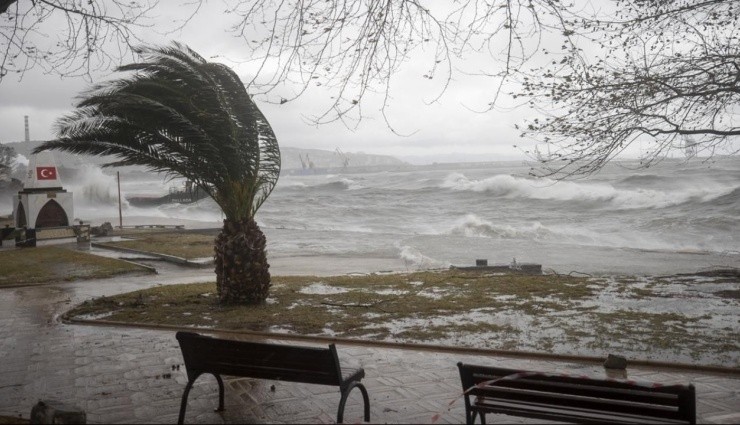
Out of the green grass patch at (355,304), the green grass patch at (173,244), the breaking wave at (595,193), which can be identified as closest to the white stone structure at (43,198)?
the green grass patch at (173,244)

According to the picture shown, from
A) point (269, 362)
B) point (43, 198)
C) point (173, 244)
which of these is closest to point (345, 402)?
point (269, 362)

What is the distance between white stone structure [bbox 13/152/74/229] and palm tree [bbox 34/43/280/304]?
14160 millimetres

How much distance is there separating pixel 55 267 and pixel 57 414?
1402cm

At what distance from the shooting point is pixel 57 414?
12.5ft

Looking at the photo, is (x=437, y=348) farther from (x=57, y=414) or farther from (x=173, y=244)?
(x=173, y=244)

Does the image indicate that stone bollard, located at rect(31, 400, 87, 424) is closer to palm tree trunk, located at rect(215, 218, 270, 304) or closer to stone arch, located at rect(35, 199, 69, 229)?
palm tree trunk, located at rect(215, 218, 270, 304)

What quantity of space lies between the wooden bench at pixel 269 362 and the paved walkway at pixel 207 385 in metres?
0.41

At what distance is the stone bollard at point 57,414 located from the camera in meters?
3.80

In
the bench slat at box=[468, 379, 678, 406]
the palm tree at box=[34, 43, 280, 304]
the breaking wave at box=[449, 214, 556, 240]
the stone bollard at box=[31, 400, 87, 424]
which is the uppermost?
the palm tree at box=[34, 43, 280, 304]

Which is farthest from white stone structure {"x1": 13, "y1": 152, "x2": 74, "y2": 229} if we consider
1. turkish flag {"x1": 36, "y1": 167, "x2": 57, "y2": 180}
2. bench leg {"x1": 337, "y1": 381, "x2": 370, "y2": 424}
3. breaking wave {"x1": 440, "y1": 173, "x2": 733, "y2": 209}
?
breaking wave {"x1": 440, "y1": 173, "x2": 733, "y2": 209}

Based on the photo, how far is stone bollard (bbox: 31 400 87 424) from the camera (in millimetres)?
3799

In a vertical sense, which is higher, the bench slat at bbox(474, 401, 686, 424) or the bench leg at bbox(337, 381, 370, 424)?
the bench slat at bbox(474, 401, 686, 424)

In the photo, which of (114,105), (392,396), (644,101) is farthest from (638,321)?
(114,105)

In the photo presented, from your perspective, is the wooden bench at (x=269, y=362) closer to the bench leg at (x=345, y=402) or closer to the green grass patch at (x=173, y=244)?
the bench leg at (x=345, y=402)
